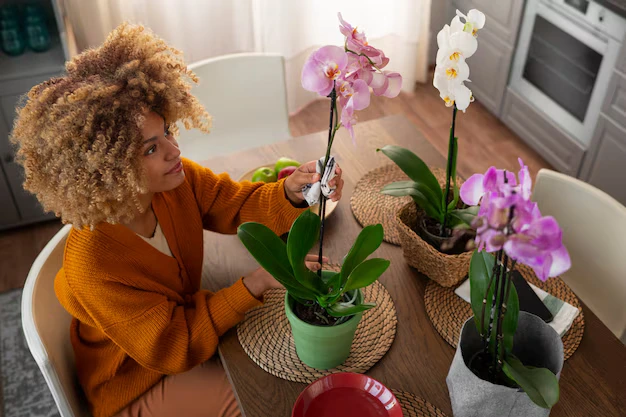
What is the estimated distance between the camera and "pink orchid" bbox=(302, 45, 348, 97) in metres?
0.85

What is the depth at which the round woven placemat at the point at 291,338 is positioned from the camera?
108 cm

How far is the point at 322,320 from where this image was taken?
104 cm

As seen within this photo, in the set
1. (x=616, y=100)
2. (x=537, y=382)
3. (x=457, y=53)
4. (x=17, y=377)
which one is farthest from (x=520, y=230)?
(x=616, y=100)

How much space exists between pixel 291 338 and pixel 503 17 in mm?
2201

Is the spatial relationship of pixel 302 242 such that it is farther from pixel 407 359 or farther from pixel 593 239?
pixel 593 239

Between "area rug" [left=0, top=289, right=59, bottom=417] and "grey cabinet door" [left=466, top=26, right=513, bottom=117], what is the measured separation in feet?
7.64

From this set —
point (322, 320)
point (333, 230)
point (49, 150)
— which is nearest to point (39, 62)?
point (49, 150)

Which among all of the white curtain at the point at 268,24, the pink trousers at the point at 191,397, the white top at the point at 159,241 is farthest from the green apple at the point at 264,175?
the white curtain at the point at 268,24

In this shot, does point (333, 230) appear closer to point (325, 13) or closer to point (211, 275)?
point (211, 275)

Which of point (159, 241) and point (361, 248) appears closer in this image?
point (361, 248)

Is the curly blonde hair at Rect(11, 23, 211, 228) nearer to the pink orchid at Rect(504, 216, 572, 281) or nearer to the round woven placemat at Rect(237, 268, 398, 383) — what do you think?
the round woven placemat at Rect(237, 268, 398, 383)

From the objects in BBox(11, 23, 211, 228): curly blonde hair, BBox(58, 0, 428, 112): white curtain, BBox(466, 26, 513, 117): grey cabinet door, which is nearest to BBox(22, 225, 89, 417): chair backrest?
BBox(11, 23, 211, 228): curly blonde hair

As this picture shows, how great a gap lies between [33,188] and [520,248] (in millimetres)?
868

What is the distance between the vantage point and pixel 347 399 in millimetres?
980
